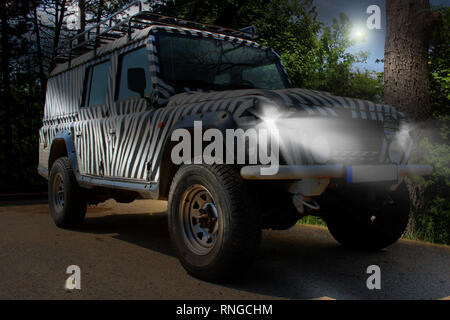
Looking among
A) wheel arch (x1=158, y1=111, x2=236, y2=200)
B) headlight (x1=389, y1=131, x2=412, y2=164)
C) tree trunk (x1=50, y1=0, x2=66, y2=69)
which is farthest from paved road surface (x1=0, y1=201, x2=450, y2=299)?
tree trunk (x1=50, y1=0, x2=66, y2=69)

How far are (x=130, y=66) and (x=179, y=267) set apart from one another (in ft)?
8.41

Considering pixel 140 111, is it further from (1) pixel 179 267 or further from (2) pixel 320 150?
(2) pixel 320 150

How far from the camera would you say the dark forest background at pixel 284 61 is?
6.23 meters

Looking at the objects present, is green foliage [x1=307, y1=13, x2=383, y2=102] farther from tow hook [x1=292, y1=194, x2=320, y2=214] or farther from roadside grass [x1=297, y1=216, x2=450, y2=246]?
tow hook [x1=292, y1=194, x2=320, y2=214]

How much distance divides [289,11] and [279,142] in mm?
8015

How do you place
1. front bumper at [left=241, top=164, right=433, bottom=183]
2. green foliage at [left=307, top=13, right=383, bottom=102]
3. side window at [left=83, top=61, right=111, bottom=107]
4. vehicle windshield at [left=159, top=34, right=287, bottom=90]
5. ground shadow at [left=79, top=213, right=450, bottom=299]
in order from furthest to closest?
green foliage at [left=307, top=13, right=383, bottom=102]
side window at [left=83, top=61, right=111, bottom=107]
vehicle windshield at [left=159, top=34, right=287, bottom=90]
ground shadow at [left=79, top=213, right=450, bottom=299]
front bumper at [left=241, top=164, right=433, bottom=183]

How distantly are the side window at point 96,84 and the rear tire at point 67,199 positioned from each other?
37.7 inches

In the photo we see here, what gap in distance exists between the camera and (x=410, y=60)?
21.1 ft

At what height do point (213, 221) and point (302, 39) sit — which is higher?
point (302, 39)

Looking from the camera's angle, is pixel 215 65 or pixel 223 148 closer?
pixel 223 148

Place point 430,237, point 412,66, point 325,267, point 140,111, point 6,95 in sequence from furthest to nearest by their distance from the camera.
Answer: point 6,95 → point 412,66 → point 430,237 → point 140,111 → point 325,267

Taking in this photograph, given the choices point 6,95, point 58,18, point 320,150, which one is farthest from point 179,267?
point 58,18

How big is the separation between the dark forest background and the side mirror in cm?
352

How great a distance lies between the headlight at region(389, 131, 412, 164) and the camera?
4.41 m
